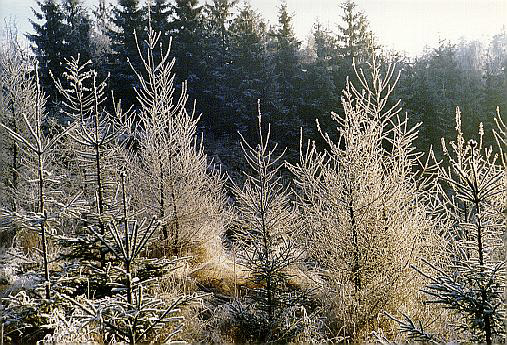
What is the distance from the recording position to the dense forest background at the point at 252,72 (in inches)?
→ 1046

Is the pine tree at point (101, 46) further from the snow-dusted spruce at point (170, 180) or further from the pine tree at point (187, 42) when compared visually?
the snow-dusted spruce at point (170, 180)

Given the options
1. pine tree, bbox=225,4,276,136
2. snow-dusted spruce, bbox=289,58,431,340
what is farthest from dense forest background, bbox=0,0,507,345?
pine tree, bbox=225,4,276,136

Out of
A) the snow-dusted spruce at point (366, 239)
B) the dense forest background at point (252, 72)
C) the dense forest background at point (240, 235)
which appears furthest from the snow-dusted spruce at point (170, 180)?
the dense forest background at point (252, 72)

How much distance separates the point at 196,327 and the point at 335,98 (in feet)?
71.6

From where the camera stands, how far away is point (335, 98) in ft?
86.7

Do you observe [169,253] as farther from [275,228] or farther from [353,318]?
[353,318]

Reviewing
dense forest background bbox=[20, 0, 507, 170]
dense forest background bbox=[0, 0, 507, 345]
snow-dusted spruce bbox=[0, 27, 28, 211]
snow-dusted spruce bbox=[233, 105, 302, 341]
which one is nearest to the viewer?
dense forest background bbox=[0, 0, 507, 345]

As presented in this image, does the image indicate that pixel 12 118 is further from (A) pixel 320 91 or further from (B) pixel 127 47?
(A) pixel 320 91

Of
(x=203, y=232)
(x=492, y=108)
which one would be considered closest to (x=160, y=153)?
(x=203, y=232)

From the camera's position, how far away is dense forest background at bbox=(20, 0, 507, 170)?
2656 centimetres

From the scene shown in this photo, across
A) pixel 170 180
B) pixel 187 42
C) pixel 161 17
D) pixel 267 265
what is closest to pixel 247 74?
pixel 187 42

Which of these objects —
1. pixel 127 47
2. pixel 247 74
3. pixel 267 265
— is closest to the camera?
pixel 267 265

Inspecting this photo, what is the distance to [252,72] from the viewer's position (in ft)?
90.4

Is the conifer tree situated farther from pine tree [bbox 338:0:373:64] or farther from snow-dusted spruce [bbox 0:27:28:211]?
snow-dusted spruce [bbox 0:27:28:211]
